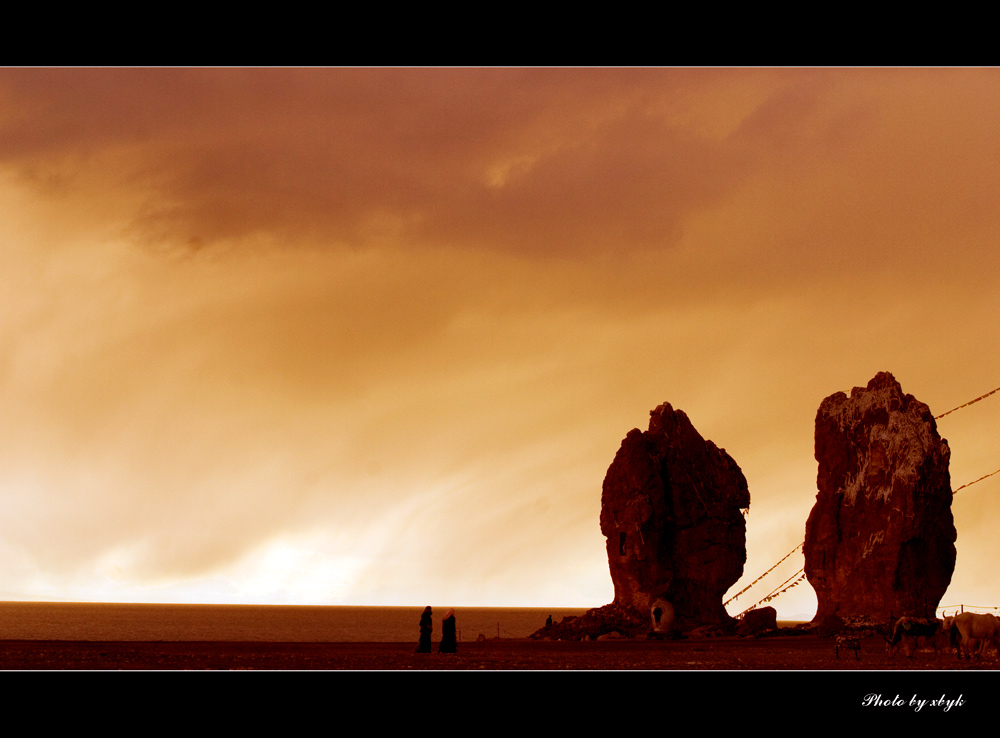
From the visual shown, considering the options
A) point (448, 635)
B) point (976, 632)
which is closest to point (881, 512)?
point (976, 632)

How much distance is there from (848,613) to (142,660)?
4126 centimetres

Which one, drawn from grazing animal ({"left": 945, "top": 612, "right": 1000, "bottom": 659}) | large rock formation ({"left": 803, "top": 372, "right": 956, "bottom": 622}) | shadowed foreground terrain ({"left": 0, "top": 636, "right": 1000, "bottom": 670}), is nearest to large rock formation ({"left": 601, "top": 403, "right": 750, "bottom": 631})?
large rock formation ({"left": 803, "top": 372, "right": 956, "bottom": 622})

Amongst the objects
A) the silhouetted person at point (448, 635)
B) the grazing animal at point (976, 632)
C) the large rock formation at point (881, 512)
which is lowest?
the grazing animal at point (976, 632)

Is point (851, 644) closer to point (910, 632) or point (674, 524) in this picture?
point (910, 632)

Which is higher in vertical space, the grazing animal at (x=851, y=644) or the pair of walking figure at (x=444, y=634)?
the pair of walking figure at (x=444, y=634)

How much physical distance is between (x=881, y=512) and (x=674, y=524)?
432 inches

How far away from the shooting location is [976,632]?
33969 millimetres

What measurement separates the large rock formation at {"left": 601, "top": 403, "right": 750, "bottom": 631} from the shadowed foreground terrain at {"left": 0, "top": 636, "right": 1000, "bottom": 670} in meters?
20.5

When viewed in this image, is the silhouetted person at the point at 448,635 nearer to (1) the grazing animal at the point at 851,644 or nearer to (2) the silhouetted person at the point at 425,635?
(2) the silhouetted person at the point at 425,635

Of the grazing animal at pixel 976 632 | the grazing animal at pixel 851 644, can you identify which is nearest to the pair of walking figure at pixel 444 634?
the grazing animal at pixel 851 644

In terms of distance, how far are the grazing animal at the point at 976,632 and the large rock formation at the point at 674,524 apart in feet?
89.3

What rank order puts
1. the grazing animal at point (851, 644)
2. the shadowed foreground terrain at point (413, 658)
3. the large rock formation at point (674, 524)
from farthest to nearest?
the large rock formation at point (674, 524) → the grazing animal at point (851, 644) → the shadowed foreground terrain at point (413, 658)

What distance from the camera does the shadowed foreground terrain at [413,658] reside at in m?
28.7
